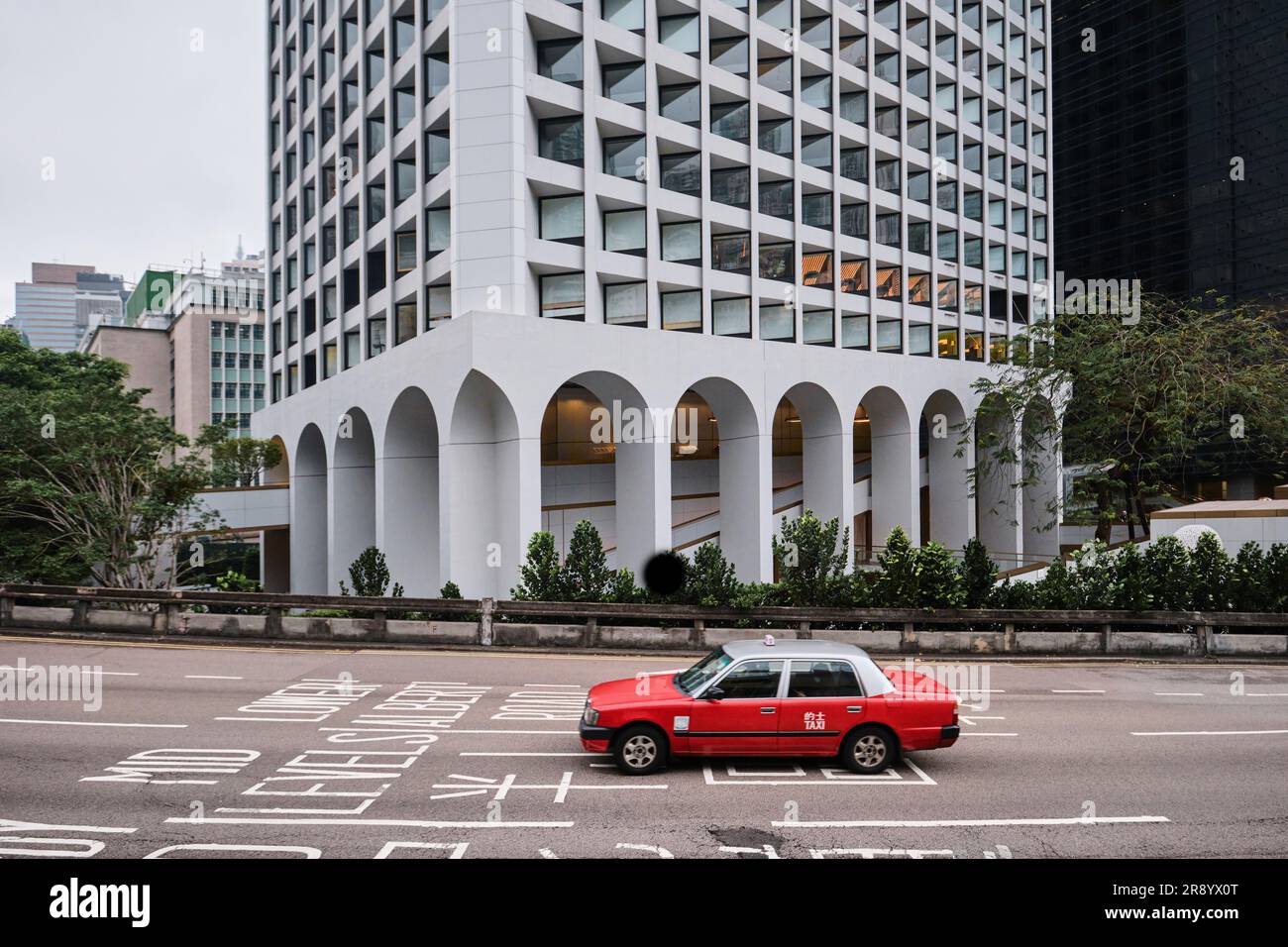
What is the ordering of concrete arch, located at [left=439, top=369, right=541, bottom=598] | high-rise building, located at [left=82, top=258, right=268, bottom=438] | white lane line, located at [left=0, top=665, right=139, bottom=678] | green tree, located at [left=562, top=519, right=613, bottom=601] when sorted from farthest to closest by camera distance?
high-rise building, located at [left=82, top=258, right=268, bottom=438] → concrete arch, located at [left=439, top=369, right=541, bottom=598] → green tree, located at [left=562, top=519, right=613, bottom=601] → white lane line, located at [left=0, top=665, right=139, bottom=678]

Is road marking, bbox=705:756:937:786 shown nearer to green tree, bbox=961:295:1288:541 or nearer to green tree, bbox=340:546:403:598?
green tree, bbox=340:546:403:598

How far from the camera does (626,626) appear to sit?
1778cm

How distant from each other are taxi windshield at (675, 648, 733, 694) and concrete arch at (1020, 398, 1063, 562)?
2301cm

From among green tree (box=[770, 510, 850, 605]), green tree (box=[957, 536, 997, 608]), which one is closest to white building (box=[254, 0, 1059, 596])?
green tree (box=[770, 510, 850, 605])

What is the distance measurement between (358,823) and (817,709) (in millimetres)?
5343

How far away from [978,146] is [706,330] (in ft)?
64.1

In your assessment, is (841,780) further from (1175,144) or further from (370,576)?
(1175,144)

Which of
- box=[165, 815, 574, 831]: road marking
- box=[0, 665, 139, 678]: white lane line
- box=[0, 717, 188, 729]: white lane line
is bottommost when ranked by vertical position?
box=[165, 815, 574, 831]: road marking

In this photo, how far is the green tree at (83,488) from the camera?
20.5 metres

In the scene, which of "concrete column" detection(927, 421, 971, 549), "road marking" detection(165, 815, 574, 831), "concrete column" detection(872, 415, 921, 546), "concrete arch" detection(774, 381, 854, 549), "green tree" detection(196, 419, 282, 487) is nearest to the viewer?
"road marking" detection(165, 815, 574, 831)

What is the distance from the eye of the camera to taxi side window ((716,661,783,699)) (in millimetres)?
9758

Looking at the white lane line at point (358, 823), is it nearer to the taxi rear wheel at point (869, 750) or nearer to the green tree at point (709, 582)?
the taxi rear wheel at point (869, 750)

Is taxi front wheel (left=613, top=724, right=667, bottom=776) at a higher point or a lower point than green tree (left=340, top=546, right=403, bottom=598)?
lower

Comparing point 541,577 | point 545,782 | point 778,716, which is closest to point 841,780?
point 778,716
